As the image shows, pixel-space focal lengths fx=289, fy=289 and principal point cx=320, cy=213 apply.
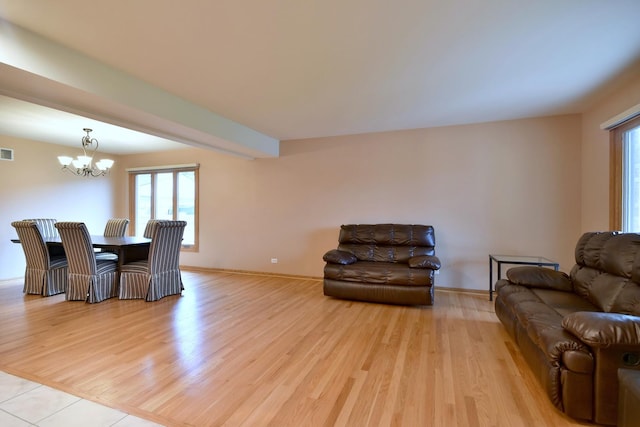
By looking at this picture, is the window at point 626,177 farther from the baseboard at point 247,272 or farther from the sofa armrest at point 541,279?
the baseboard at point 247,272

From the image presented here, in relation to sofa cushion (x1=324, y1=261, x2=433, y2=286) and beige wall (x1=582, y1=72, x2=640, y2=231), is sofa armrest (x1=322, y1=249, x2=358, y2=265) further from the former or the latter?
beige wall (x1=582, y1=72, x2=640, y2=231)

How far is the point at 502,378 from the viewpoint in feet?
6.64

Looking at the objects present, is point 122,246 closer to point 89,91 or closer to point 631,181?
point 89,91

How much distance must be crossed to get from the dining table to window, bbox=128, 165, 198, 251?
1648 mm

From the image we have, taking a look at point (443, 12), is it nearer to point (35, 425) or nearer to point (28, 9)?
point (28, 9)

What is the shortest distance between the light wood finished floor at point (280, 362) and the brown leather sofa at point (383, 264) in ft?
0.69

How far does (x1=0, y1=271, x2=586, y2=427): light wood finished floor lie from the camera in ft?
5.54

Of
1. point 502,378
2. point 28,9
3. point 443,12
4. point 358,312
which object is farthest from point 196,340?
point 443,12

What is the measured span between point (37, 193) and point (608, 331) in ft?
25.4

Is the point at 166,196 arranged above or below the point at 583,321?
above

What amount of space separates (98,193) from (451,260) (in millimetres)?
7248

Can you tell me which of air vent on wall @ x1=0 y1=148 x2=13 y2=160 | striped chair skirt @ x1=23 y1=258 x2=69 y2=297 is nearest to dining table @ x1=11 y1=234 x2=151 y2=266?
striped chair skirt @ x1=23 y1=258 x2=69 y2=297

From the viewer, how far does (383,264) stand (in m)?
4.00

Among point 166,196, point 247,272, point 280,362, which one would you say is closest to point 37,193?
point 166,196
